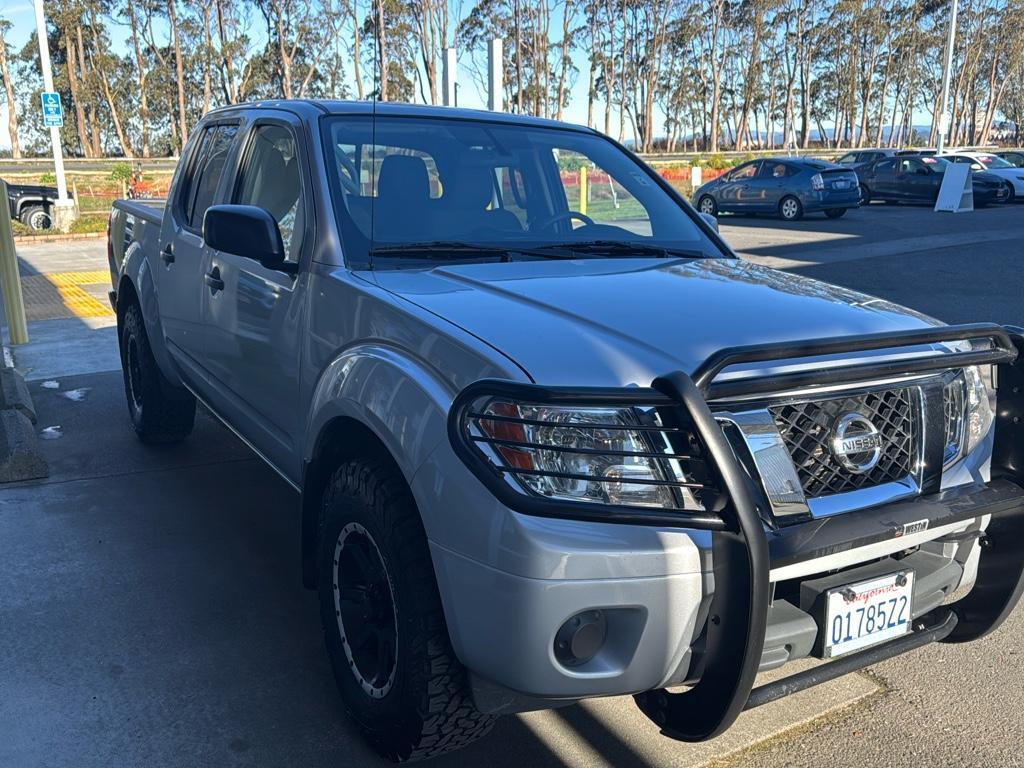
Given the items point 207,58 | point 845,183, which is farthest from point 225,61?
point 845,183

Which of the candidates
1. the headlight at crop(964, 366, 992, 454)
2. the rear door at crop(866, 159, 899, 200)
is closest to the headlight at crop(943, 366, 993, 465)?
the headlight at crop(964, 366, 992, 454)

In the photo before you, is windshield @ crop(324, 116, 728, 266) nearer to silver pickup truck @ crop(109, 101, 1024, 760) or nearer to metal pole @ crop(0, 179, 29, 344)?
silver pickup truck @ crop(109, 101, 1024, 760)

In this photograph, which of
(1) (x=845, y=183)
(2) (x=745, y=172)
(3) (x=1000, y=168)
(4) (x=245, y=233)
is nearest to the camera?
(4) (x=245, y=233)

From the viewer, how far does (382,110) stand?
3.83 metres

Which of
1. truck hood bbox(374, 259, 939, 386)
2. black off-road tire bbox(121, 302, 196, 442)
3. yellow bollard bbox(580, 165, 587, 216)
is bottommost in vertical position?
black off-road tire bbox(121, 302, 196, 442)

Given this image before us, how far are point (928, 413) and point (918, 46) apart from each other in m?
84.7

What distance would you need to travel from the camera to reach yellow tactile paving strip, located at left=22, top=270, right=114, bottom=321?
1067 cm

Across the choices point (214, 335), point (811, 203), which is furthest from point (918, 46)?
point (214, 335)

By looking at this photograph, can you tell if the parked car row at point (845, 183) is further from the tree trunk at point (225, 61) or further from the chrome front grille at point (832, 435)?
the tree trunk at point (225, 61)

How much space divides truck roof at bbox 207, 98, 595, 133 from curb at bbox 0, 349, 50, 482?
2422mm

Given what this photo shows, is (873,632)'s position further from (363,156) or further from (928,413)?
(363,156)

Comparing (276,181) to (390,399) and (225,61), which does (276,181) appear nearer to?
(390,399)

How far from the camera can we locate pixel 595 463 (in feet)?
7.29

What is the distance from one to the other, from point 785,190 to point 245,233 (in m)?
20.8
